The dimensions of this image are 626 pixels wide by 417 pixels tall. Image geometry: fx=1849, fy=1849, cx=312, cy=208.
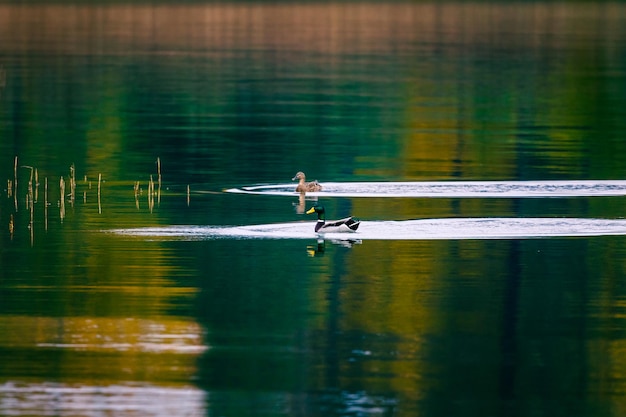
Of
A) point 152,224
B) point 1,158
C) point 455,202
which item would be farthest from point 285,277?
point 1,158

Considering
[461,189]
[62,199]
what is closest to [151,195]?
[62,199]

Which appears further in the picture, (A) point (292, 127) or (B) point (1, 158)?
(A) point (292, 127)

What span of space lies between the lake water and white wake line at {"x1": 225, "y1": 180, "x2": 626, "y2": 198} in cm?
9

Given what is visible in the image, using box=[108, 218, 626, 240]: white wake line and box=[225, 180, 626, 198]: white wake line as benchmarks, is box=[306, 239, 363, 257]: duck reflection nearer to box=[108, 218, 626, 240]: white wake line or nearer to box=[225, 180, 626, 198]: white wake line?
box=[108, 218, 626, 240]: white wake line

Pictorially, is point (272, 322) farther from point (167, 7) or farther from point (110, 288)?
point (167, 7)

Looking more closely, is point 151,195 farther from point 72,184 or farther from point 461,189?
point 461,189

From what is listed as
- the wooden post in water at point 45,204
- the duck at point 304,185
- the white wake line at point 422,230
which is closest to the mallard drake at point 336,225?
the white wake line at point 422,230

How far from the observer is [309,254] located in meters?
22.0

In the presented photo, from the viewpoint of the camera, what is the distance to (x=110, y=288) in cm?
1955

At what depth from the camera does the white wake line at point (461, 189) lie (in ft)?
92.2

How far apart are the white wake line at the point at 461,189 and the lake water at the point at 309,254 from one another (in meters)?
0.09

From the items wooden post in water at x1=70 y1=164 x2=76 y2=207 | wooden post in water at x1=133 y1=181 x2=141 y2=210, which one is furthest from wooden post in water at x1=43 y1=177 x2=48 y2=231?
wooden post in water at x1=133 y1=181 x2=141 y2=210

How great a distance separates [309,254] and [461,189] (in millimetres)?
7108

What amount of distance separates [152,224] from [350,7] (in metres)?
161
